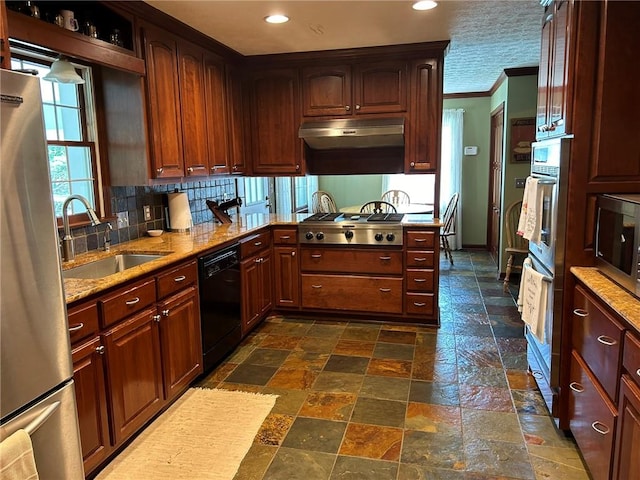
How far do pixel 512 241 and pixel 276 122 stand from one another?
115 inches

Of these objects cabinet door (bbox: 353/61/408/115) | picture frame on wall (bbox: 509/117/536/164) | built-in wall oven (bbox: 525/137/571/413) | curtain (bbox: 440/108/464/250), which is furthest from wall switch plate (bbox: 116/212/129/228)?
curtain (bbox: 440/108/464/250)

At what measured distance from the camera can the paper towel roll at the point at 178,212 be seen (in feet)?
11.7

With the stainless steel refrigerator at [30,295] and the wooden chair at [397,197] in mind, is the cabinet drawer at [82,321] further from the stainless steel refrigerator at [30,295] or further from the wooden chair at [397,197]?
the wooden chair at [397,197]

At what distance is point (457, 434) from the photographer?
240 centimetres

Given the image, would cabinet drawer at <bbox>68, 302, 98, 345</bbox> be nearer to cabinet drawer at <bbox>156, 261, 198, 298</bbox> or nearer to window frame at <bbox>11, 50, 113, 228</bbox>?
cabinet drawer at <bbox>156, 261, 198, 298</bbox>

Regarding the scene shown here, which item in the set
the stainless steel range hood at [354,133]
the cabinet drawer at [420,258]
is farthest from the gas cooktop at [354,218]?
the stainless steel range hood at [354,133]

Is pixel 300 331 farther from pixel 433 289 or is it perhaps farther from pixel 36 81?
pixel 36 81

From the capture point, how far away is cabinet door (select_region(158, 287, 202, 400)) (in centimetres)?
257

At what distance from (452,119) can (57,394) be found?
649 cm

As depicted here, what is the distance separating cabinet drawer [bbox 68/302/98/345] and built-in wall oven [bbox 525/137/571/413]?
2164 mm

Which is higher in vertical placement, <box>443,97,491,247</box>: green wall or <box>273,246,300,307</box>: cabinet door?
<box>443,97,491,247</box>: green wall

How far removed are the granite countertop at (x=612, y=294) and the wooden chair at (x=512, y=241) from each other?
282 centimetres

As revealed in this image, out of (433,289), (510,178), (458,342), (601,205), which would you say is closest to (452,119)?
(510,178)

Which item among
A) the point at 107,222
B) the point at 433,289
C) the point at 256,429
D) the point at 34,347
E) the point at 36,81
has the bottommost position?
the point at 256,429
